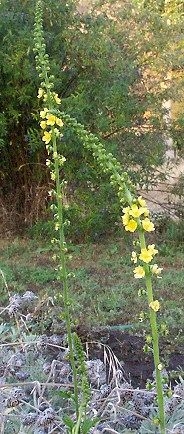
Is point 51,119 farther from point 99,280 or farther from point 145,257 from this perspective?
point 99,280

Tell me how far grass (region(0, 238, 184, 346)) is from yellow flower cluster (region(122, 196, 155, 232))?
2102mm

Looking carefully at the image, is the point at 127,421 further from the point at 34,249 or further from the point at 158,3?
the point at 158,3

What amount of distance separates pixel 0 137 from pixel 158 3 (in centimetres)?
293

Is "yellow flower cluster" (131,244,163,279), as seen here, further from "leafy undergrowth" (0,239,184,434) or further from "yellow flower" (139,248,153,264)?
"leafy undergrowth" (0,239,184,434)

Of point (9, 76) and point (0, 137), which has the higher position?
point (9, 76)

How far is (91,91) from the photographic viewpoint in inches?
294

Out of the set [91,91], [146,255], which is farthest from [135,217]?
[91,91]

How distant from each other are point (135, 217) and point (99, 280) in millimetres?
4028

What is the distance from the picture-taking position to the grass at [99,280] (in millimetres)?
5023

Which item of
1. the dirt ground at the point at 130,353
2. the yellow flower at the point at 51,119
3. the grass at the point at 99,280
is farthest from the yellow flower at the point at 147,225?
the grass at the point at 99,280

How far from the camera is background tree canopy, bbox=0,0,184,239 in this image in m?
7.30

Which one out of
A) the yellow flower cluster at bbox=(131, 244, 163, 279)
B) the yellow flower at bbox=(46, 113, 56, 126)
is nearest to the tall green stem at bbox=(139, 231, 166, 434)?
the yellow flower cluster at bbox=(131, 244, 163, 279)

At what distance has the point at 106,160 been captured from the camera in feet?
7.09

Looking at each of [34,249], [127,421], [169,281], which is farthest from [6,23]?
[127,421]
